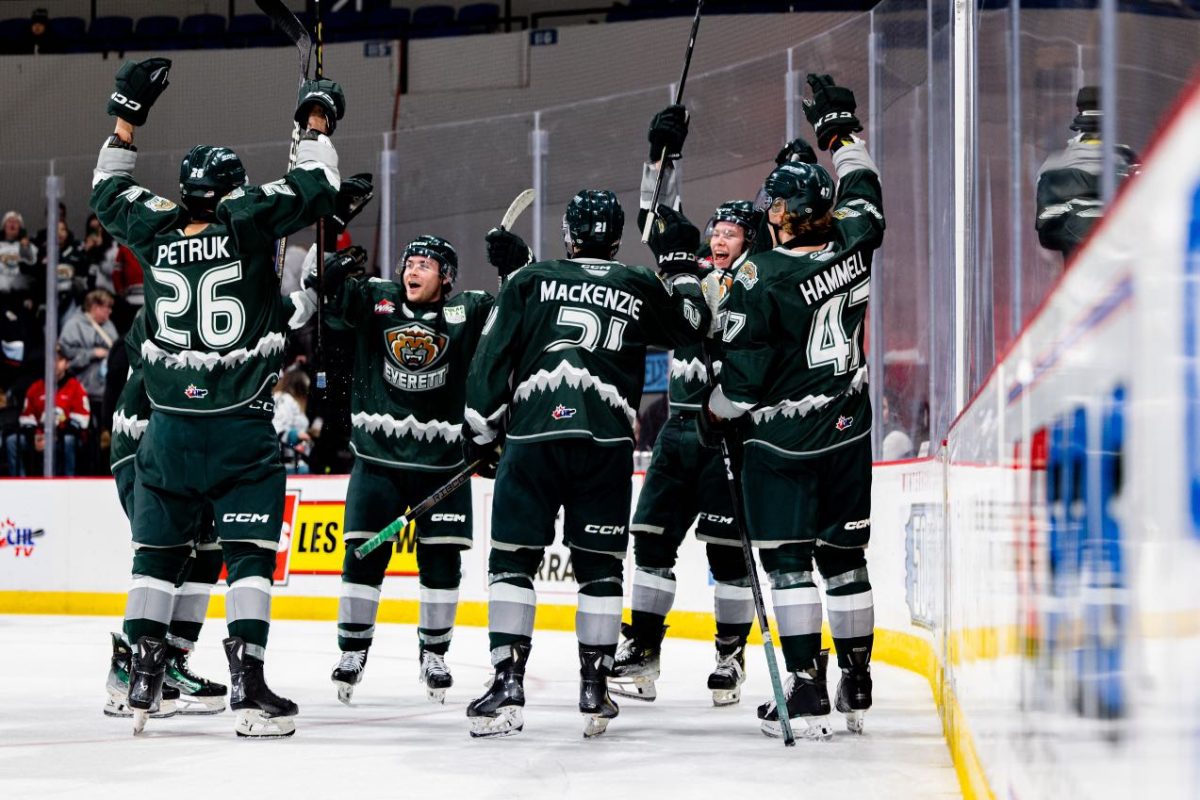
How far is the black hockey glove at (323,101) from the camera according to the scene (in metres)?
3.92

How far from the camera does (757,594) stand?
367 cm

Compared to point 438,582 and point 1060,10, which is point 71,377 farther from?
point 1060,10

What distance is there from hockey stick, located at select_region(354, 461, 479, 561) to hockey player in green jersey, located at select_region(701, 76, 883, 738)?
3.00ft

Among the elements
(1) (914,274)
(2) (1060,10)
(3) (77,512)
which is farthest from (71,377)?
(2) (1060,10)

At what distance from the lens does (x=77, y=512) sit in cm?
839

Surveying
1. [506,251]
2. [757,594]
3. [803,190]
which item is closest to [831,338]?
[803,190]

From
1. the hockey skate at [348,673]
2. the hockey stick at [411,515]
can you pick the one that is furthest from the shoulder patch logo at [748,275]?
the hockey skate at [348,673]

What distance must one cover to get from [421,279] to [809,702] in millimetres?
1785

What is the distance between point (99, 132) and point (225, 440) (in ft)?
32.7

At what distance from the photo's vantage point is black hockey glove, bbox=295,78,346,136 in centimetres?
392

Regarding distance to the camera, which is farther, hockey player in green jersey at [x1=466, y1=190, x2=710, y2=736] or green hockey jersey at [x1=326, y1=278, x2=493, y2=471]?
green hockey jersey at [x1=326, y1=278, x2=493, y2=471]

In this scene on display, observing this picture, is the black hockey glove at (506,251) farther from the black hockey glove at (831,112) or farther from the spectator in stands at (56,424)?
the spectator in stands at (56,424)

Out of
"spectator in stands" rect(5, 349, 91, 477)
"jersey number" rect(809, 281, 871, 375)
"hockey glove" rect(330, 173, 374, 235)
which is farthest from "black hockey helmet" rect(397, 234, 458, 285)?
"spectator in stands" rect(5, 349, 91, 477)

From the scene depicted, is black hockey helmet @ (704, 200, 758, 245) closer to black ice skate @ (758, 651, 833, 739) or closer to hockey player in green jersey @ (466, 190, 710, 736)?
hockey player in green jersey @ (466, 190, 710, 736)
